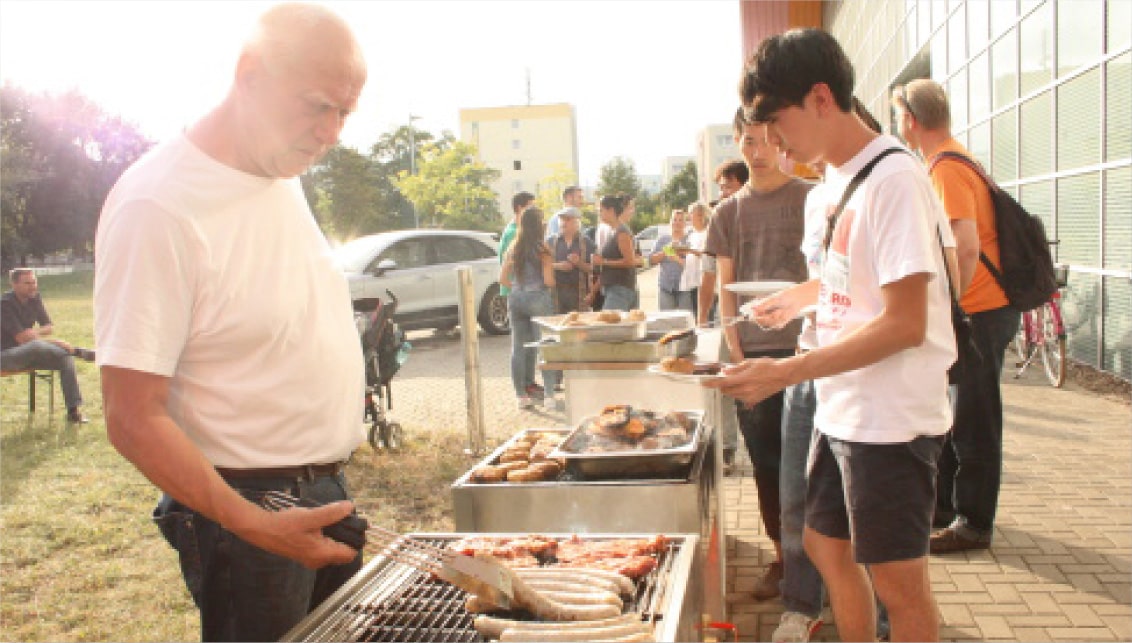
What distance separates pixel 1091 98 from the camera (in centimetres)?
861

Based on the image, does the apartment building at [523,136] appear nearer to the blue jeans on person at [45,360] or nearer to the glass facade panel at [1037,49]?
the glass facade panel at [1037,49]

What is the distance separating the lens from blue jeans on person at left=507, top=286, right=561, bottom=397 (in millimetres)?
8906

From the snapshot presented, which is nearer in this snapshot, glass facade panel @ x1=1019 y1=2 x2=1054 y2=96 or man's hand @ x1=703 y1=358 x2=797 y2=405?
man's hand @ x1=703 y1=358 x2=797 y2=405

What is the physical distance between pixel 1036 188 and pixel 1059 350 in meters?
2.82

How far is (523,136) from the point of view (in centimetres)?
8319

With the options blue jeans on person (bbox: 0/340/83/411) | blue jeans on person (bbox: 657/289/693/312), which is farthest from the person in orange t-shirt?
blue jeans on person (bbox: 0/340/83/411)

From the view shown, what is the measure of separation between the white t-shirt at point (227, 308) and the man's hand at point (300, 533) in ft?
0.59

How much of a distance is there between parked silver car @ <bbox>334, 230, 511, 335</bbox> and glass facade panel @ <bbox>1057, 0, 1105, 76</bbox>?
7774 millimetres

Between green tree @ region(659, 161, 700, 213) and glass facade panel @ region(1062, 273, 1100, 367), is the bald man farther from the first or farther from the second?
green tree @ region(659, 161, 700, 213)

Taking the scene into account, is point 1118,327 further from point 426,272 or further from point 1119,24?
point 426,272

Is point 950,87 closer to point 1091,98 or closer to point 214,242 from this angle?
point 1091,98

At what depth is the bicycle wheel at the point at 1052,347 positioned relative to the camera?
8.41 meters

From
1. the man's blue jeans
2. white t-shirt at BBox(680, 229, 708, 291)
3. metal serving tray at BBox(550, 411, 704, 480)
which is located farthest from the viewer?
white t-shirt at BBox(680, 229, 708, 291)

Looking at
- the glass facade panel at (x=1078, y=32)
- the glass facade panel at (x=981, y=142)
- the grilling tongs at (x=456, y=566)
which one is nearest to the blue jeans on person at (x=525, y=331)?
the glass facade panel at (x=1078, y=32)
